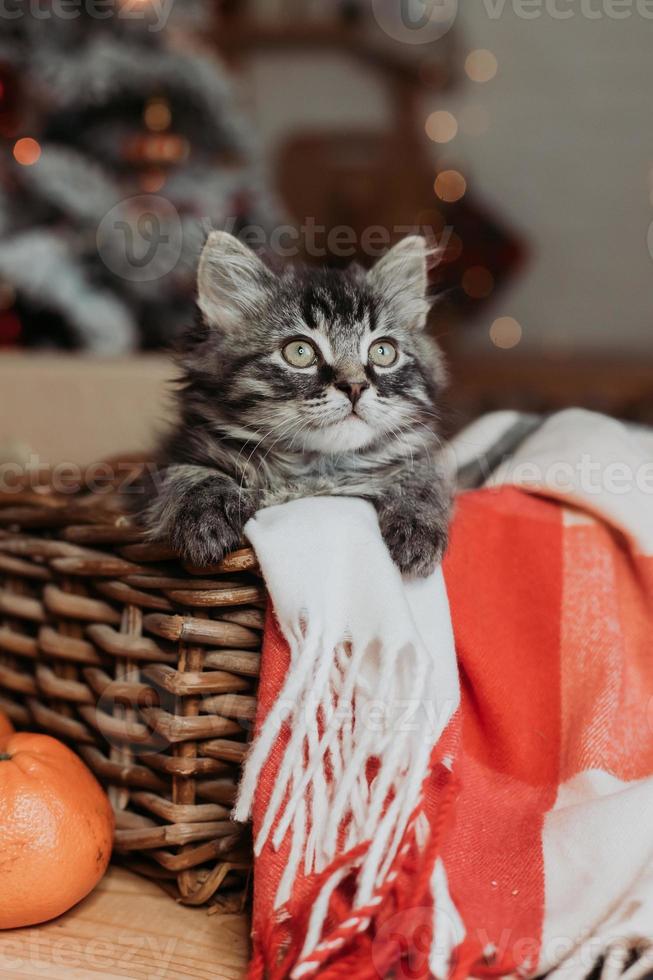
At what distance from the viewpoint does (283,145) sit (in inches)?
164

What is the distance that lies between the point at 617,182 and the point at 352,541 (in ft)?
11.4

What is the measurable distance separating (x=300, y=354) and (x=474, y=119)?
3228mm

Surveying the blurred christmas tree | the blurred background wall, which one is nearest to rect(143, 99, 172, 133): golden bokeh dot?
the blurred christmas tree

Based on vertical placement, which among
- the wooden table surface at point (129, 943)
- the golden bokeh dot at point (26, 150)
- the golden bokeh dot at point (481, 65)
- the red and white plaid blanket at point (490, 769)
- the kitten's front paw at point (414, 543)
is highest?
the golden bokeh dot at point (481, 65)

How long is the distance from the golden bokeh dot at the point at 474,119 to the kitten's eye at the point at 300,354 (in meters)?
3.20

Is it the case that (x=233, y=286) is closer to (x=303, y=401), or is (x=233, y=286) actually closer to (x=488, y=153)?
(x=303, y=401)

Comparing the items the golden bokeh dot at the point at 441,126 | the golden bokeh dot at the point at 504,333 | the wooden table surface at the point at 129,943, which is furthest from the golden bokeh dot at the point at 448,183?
the wooden table surface at the point at 129,943

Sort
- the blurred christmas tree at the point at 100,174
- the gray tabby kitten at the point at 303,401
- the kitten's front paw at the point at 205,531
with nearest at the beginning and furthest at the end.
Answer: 1. the kitten's front paw at the point at 205,531
2. the gray tabby kitten at the point at 303,401
3. the blurred christmas tree at the point at 100,174

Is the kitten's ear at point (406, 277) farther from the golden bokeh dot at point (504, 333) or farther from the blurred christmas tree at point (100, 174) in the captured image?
the golden bokeh dot at point (504, 333)

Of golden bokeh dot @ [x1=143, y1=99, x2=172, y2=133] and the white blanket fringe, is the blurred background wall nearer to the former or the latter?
golden bokeh dot @ [x1=143, y1=99, x2=172, y2=133]

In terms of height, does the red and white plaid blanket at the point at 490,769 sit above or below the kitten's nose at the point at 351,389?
below

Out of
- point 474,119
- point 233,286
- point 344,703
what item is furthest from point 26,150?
point 474,119

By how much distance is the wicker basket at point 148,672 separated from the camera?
1.04 meters

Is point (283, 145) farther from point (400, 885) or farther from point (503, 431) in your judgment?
point (400, 885)
